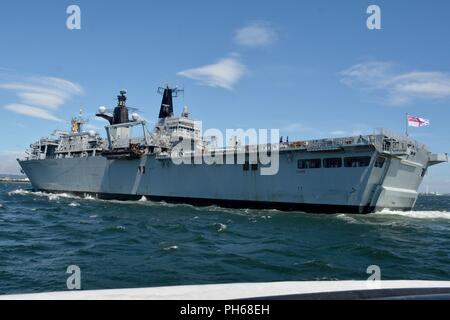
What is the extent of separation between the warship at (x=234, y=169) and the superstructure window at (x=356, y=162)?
7 centimetres

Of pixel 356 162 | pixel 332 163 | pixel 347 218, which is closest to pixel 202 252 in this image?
pixel 347 218

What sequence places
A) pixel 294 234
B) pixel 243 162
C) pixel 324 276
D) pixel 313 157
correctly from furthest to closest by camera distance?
pixel 243 162 < pixel 313 157 < pixel 294 234 < pixel 324 276

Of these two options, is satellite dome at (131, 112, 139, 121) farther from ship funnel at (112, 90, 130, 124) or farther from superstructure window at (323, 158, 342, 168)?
superstructure window at (323, 158, 342, 168)

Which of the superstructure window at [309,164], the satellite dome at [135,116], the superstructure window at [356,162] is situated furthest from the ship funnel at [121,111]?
the superstructure window at [356,162]

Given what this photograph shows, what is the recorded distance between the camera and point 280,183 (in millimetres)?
29344

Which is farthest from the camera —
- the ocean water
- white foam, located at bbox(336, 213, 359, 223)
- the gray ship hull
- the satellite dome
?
the satellite dome

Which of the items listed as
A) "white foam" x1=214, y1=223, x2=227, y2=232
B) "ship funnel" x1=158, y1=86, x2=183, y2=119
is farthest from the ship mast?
"white foam" x1=214, y1=223, x2=227, y2=232

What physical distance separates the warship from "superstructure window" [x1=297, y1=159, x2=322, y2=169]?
0.24 ft

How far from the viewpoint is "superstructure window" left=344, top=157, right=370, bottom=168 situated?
2533cm

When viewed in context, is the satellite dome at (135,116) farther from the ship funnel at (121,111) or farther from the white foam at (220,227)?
the white foam at (220,227)
